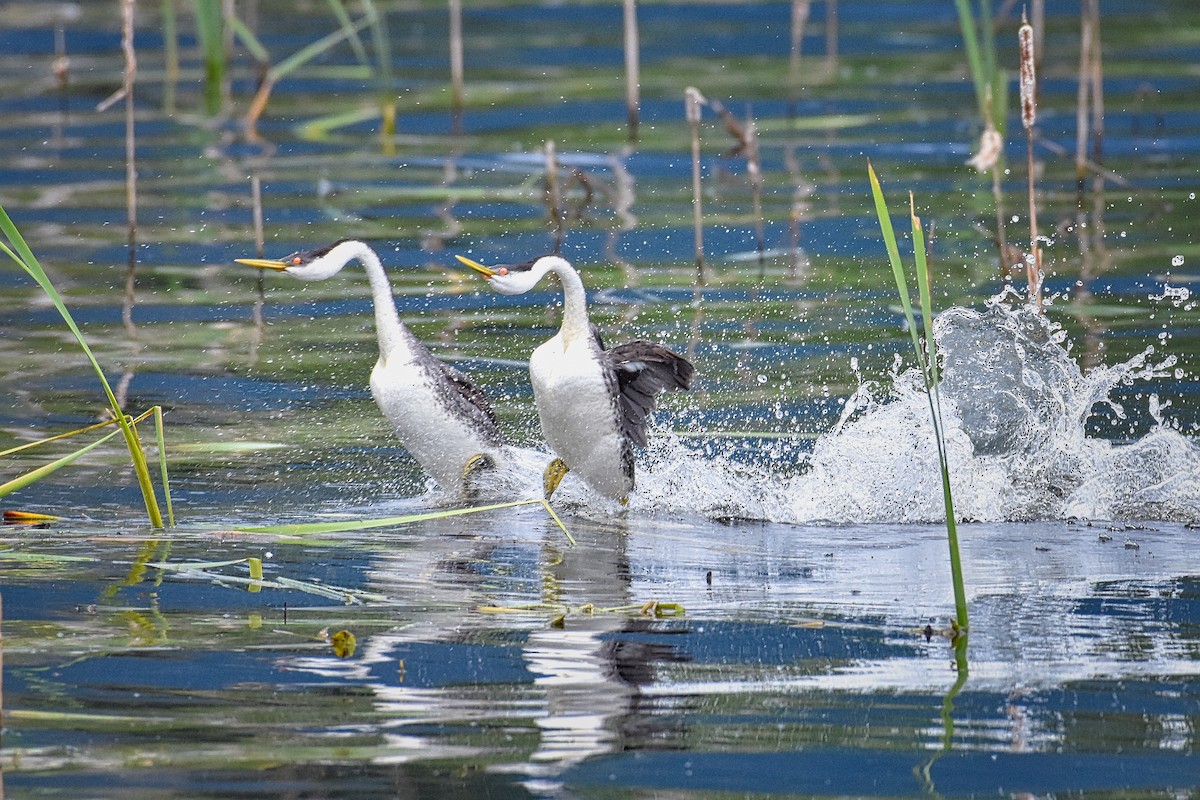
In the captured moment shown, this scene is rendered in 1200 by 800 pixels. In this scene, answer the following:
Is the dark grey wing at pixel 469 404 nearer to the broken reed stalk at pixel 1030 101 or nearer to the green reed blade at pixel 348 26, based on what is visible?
the broken reed stalk at pixel 1030 101

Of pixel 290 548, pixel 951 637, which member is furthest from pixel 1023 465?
pixel 290 548

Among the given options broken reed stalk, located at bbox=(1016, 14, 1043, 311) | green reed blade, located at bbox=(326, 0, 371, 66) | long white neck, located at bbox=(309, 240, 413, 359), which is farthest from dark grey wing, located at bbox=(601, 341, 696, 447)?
green reed blade, located at bbox=(326, 0, 371, 66)

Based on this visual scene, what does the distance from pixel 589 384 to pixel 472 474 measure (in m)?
0.70

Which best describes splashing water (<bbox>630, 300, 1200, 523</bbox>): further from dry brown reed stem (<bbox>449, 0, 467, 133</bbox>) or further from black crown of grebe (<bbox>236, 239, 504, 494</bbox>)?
dry brown reed stem (<bbox>449, 0, 467, 133</bbox>)

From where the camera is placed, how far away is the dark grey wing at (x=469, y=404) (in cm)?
698

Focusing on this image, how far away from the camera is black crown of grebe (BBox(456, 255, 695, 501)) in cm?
→ 662

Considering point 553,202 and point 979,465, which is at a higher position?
point 553,202

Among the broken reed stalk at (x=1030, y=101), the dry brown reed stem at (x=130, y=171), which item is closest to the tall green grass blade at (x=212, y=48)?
the dry brown reed stem at (x=130, y=171)

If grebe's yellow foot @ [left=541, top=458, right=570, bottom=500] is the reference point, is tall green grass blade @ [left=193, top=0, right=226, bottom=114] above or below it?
above

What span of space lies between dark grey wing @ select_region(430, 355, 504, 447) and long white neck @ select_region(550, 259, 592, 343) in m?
0.53

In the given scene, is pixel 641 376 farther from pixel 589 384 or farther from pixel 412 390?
pixel 412 390

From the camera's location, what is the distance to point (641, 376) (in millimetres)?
6855

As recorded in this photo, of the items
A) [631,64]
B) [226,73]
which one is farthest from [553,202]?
[226,73]

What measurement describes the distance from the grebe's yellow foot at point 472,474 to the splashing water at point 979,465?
59 cm
